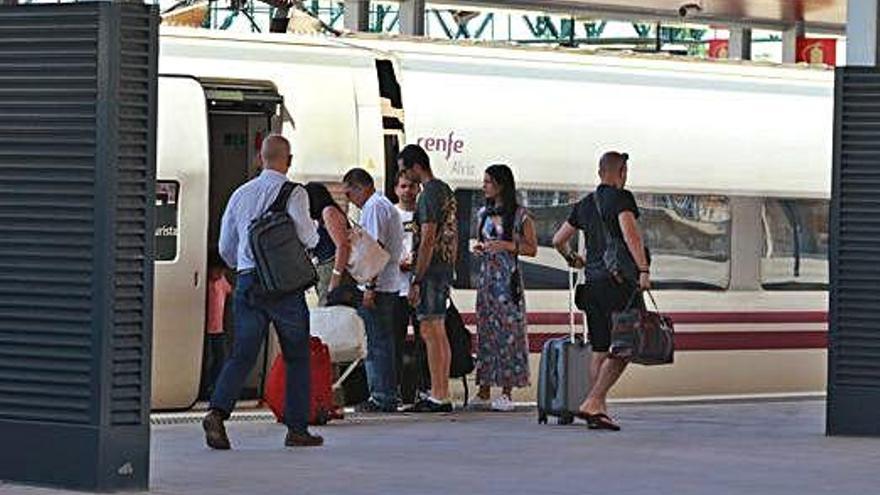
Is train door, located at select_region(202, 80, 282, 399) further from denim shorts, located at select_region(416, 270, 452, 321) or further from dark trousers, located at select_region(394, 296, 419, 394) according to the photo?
denim shorts, located at select_region(416, 270, 452, 321)

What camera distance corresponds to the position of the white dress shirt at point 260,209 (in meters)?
12.9

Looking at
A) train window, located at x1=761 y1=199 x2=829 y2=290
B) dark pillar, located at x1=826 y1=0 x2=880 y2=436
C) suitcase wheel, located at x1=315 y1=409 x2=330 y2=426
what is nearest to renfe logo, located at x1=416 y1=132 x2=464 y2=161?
suitcase wheel, located at x1=315 y1=409 x2=330 y2=426

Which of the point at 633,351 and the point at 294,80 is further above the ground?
the point at 294,80

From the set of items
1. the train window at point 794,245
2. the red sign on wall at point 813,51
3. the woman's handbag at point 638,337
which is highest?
the red sign on wall at point 813,51

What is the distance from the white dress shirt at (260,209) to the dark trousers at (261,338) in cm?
15

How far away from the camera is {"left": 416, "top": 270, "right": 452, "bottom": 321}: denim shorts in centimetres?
1578

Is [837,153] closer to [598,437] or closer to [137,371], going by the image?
[598,437]

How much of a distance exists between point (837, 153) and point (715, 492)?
3501mm

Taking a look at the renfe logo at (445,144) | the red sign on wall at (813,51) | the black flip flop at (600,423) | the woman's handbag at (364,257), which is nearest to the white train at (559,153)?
the renfe logo at (445,144)

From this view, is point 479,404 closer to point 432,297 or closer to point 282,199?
point 432,297

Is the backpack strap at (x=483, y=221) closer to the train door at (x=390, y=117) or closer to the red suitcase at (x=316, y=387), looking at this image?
the train door at (x=390, y=117)

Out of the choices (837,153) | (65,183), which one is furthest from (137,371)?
(837,153)

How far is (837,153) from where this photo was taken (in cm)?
1404

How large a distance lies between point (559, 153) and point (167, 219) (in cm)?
348
